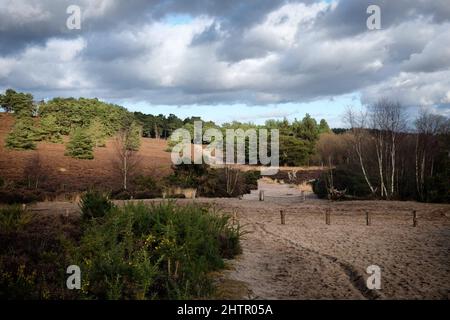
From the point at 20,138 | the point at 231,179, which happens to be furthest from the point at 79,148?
the point at 231,179

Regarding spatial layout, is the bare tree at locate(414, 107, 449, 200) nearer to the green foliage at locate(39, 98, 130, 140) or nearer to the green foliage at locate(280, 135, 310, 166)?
the green foliage at locate(280, 135, 310, 166)

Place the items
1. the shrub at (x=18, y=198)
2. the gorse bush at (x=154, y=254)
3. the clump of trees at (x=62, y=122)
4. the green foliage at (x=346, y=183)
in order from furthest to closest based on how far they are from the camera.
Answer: the clump of trees at (x=62, y=122), the green foliage at (x=346, y=183), the shrub at (x=18, y=198), the gorse bush at (x=154, y=254)

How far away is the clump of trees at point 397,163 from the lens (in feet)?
82.0

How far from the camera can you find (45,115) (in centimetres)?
6538

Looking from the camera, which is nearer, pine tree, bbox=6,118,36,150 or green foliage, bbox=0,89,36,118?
pine tree, bbox=6,118,36,150

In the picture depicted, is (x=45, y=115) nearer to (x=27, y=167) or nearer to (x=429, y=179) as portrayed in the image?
(x=27, y=167)

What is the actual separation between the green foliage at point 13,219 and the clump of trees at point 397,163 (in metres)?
20.7

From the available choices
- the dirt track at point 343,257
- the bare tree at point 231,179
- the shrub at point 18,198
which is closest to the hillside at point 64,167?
the shrub at point 18,198

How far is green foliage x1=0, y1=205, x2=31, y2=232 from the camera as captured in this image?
11305mm

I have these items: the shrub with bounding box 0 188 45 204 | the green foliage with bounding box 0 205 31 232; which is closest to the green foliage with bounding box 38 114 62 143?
the shrub with bounding box 0 188 45 204

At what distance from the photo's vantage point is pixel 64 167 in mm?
42625

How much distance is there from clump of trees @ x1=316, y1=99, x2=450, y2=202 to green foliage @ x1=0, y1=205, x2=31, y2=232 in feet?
67.8

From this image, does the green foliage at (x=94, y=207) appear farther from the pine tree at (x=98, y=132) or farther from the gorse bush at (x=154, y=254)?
the pine tree at (x=98, y=132)

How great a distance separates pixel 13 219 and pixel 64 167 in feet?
106
